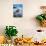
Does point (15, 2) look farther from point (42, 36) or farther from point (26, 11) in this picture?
point (42, 36)

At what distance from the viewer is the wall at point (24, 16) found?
9.84 ft

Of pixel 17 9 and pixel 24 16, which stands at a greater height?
pixel 17 9

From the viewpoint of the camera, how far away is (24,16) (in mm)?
3014

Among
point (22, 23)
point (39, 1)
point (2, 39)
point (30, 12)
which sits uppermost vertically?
point (39, 1)

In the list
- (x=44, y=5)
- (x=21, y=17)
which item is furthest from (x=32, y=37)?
(x=44, y=5)

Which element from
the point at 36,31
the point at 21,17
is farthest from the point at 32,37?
the point at 21,17

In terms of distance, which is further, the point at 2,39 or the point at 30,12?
the point at 30,12

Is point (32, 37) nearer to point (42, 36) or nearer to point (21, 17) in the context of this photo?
point (42, 36)

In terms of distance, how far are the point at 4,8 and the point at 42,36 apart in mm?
817

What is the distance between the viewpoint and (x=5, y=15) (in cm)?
302

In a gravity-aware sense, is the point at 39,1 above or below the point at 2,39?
above

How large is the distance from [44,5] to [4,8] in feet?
2.27

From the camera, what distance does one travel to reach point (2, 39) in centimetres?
284

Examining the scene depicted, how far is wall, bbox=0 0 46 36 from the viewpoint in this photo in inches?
118
